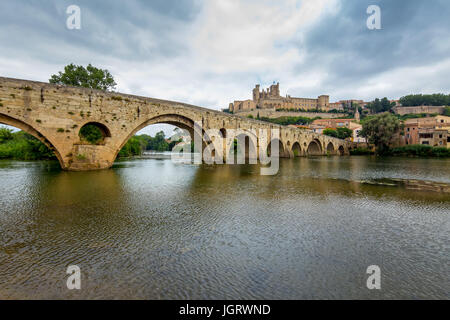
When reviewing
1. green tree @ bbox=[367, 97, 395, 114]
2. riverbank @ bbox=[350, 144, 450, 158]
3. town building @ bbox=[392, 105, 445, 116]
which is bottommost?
riverbank @ bbox=[350, 144, 450, 158]

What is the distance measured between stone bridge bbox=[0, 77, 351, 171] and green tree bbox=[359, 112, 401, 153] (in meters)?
41.3

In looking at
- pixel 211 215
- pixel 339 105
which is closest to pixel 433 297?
pixel 211 215

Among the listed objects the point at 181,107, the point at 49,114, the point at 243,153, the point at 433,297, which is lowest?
the point at 433,297

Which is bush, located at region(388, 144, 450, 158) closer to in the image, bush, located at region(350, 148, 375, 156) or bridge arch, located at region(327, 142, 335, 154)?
bush, located at region(350, 148, 375, 156)

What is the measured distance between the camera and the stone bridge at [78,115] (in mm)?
11776

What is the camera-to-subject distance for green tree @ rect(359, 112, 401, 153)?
44.7m

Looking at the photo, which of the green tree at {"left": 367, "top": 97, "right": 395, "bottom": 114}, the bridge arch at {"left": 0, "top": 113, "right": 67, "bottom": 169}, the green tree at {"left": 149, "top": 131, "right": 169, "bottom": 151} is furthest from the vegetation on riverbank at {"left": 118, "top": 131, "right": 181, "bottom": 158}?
the green tree at {"left": 367, "top": 97, "right": 395, "bottom": 114}

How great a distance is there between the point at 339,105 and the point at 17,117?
418 feet

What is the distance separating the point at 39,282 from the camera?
255 cm

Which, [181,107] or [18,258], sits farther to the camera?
[181,107]

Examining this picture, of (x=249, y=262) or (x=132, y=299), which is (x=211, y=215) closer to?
(x=249, y=262)

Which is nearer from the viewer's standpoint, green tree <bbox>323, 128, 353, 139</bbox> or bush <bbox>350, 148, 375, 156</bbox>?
bush <bbox>350, 148, 375, 156</bbox>

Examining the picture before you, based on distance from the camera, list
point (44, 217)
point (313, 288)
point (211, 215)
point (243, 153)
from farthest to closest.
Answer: point (243, 153)
point (211, 215)
point (44, 217)
point (313, 288)

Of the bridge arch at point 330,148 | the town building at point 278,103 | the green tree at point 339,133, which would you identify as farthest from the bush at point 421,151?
the town building at point 278,103
